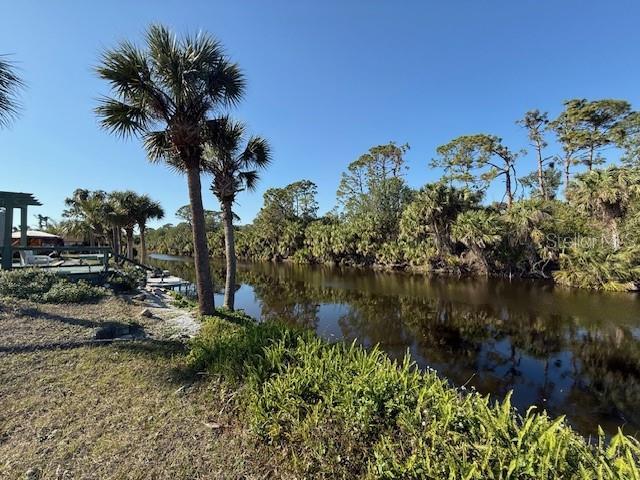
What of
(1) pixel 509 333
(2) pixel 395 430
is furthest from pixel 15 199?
(1) pixel 509 333

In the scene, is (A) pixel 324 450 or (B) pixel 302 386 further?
(B) pixel 302 386

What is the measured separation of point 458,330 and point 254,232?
49.4 metres

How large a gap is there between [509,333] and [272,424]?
10.8 meters

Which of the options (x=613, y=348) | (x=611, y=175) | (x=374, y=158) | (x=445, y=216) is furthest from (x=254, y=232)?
(x=613, y=348)

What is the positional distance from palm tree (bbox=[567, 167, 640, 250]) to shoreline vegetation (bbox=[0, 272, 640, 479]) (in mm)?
22102

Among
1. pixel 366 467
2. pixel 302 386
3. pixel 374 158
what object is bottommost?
pixel 366 467

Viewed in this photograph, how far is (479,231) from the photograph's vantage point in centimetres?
2447

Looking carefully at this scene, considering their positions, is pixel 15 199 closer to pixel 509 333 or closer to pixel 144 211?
pixel 144 211

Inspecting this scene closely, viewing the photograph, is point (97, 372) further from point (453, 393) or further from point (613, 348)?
point (613, 348)

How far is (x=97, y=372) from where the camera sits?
15.3ft

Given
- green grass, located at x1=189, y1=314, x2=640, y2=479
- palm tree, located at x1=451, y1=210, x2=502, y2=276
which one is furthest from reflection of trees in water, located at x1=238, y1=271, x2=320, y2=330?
palm tree, located at x1=451, y1=210, x2=502, y2=276

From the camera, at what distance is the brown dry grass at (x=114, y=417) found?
112 inches

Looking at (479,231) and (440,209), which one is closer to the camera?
(479,231)

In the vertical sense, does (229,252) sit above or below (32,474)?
above
